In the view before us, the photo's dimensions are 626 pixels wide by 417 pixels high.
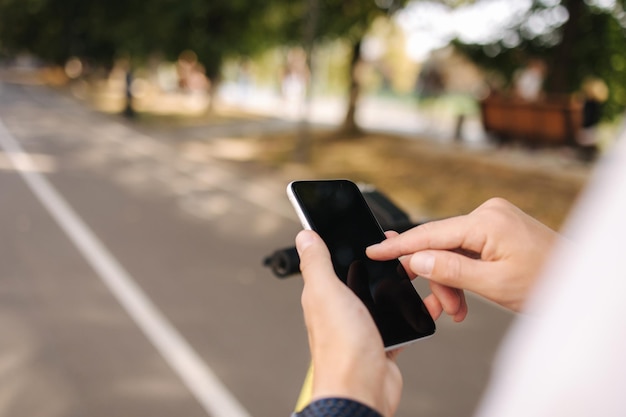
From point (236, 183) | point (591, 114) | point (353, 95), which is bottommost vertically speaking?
point (236, 183)

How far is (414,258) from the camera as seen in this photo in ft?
4.27

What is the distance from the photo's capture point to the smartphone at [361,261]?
120 centimetres

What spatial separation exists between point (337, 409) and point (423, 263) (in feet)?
1.54

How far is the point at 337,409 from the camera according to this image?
93cm

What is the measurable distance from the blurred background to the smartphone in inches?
5.2

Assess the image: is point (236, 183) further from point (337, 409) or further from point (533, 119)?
point (337, 409)

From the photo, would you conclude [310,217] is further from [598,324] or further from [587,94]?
[587,94]

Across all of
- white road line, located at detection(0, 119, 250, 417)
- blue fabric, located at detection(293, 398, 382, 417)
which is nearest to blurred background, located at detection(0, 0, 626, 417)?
Answer: white road line, located at detection(0, 119, 250, 417)

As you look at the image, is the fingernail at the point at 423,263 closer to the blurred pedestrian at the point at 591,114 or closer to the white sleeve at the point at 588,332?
the white sleeve at the point at 588,332

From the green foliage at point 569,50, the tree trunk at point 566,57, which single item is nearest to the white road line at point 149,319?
the green foliage at point 569,50

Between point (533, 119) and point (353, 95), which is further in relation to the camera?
point (353, 95)

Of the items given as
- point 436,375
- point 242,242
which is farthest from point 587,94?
point 436,375

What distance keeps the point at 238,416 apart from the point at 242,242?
3354mm

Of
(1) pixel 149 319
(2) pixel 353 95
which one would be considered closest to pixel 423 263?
(1) pixel 149 319
